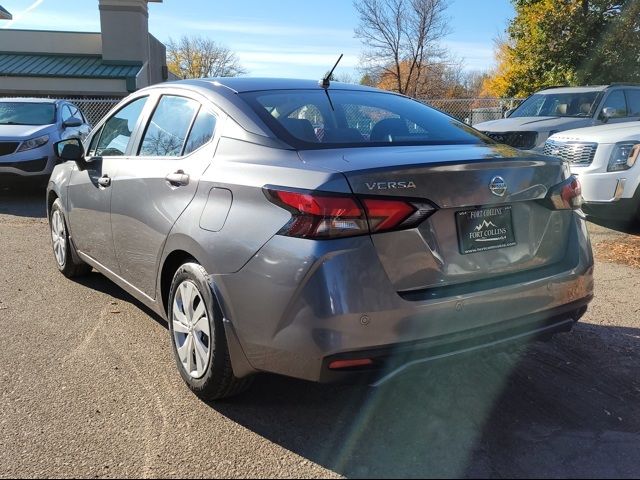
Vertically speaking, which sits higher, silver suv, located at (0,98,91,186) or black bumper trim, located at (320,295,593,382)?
black bumper trim, located at (320,295,593,382)

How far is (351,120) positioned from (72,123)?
30.3ft

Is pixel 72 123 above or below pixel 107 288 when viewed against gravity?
above

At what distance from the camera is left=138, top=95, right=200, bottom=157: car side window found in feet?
12.1

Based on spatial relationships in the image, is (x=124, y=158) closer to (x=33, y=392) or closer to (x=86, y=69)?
(x=33, y=392)

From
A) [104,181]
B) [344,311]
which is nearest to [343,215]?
[344,311]

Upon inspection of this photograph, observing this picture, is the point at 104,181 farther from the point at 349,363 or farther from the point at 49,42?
the point at 49,42

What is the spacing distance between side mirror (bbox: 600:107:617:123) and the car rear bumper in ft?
27.6

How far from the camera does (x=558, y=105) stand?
434 inches

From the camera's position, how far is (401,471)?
2.64m

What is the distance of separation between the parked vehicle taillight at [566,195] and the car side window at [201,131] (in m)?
1.87

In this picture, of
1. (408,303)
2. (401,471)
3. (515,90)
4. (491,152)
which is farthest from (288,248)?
(515,90)

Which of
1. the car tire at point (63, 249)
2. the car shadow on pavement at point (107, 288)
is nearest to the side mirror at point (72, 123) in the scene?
the car tire at point (63, 249)

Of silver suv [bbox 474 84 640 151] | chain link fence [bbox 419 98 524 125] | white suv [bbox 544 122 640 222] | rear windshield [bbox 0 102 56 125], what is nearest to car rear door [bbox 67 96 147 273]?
white suv [bbox 544 122 640 222]

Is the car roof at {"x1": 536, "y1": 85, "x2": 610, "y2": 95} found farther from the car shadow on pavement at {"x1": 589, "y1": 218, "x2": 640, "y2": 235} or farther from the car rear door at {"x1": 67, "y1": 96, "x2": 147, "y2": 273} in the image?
the car rear door at {"x1": 67, "y1": 96, "x2": 147, "y2": 273}
